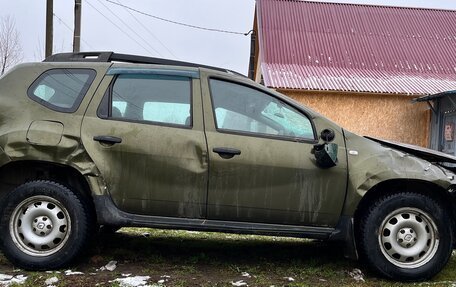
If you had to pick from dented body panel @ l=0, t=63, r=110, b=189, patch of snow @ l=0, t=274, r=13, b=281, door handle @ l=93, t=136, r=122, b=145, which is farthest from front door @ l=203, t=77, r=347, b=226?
patch of snow @ l=0, t=274, r=13, b=281

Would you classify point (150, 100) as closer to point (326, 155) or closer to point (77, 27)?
point (326, 155)

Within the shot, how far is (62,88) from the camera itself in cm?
424

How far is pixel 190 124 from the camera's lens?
4109 millimetres

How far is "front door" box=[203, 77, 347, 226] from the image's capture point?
13.2 ft

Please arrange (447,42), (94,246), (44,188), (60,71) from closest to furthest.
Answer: (44,188)
(60,71)
(94,246)
(447,42)

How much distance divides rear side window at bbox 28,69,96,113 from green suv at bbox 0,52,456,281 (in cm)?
1

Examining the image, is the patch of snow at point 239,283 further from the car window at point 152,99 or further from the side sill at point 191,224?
the car window at point 152,99

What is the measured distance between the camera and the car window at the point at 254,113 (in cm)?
416

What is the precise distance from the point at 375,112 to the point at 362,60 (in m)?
2.50

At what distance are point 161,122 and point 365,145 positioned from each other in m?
1.80

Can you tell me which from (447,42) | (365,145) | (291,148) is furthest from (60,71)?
(447,42)

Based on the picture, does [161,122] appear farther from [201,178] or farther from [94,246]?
[94,246]

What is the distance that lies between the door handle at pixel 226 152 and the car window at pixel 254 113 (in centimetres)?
20

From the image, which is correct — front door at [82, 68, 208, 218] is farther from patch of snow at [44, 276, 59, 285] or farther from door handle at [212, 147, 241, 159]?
patch of snow at [44, 276, 59, 285]
